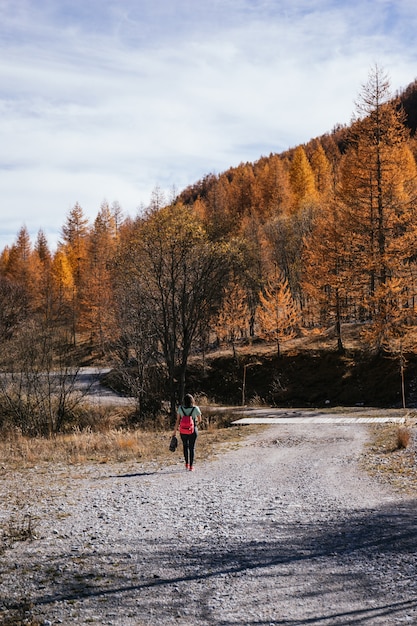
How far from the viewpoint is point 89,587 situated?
613 centimetres

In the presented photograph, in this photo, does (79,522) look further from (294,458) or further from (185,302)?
(185,302)

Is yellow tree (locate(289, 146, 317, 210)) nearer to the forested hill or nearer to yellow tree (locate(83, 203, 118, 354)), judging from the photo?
yellow tree (locate(83, 203, 118, 354))

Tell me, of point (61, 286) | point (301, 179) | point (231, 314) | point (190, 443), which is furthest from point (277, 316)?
point (61, 286)

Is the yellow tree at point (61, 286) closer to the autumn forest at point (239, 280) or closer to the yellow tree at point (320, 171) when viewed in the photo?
the autumn forest at point (239, 280)

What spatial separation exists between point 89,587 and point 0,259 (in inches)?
3918

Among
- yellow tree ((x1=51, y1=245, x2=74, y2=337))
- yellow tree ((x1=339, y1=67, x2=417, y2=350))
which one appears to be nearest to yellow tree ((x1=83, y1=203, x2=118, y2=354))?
yellow tree ((x1=51, y1=245, x2=74, y2=337))

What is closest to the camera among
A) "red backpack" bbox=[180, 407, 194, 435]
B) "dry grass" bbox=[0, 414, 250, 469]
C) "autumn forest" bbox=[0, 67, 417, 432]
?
"red backpack" bbox=[180, 407, 194, 435]

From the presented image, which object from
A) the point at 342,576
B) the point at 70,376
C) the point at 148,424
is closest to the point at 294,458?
the point at 342,576

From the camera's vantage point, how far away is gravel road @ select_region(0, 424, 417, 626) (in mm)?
5500

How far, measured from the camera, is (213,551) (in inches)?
279

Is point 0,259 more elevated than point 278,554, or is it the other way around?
point 0,259

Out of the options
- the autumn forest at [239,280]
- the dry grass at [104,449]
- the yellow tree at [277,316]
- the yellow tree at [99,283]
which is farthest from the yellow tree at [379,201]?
the yellow tree at [99,283]

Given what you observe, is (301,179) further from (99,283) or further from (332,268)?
(332,268)

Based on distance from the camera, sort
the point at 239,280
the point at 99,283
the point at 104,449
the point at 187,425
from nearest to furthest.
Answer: the point at 187,425, the point at 104,449, the point at 239,280, the point at 99,283
